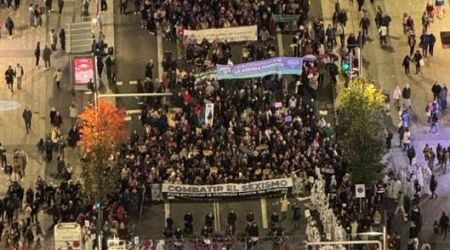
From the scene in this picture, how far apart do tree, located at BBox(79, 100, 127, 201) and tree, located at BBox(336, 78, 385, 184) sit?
1045cm

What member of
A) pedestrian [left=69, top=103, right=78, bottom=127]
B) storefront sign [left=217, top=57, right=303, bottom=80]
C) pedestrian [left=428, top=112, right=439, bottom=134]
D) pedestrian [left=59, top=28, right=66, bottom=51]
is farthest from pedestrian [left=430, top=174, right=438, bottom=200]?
pedestrian [left=59, top=28, right=66, bottom=51]

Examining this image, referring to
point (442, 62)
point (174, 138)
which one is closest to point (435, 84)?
point (442, 62)

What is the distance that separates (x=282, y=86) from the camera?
76.6 m

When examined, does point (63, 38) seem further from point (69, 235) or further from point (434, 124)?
point (434, 124)

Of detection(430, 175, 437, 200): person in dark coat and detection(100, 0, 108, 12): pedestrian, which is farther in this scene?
detection(100, 0, 108, 12): pedestrian

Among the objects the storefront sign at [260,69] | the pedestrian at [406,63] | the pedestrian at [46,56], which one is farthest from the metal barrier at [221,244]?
the pedestrian at [406,63]

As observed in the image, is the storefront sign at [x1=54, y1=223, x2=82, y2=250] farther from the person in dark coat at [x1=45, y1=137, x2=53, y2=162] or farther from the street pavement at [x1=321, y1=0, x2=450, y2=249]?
the street pavement at [x1=321, y1=0, x2=450, y2=249]

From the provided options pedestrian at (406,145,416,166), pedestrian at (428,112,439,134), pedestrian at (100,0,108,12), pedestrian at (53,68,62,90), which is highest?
pedestrian at (100,0,108,12)

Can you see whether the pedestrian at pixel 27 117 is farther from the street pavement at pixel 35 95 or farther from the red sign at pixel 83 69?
the red sign at pixel 83 69

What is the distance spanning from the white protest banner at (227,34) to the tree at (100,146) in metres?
9.30

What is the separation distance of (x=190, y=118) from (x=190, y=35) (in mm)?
7163

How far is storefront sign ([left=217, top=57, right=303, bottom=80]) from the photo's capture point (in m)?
76.7

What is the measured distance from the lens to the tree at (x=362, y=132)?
68.9 metres

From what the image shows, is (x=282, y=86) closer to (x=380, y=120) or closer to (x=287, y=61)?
(x=287, y=61)
